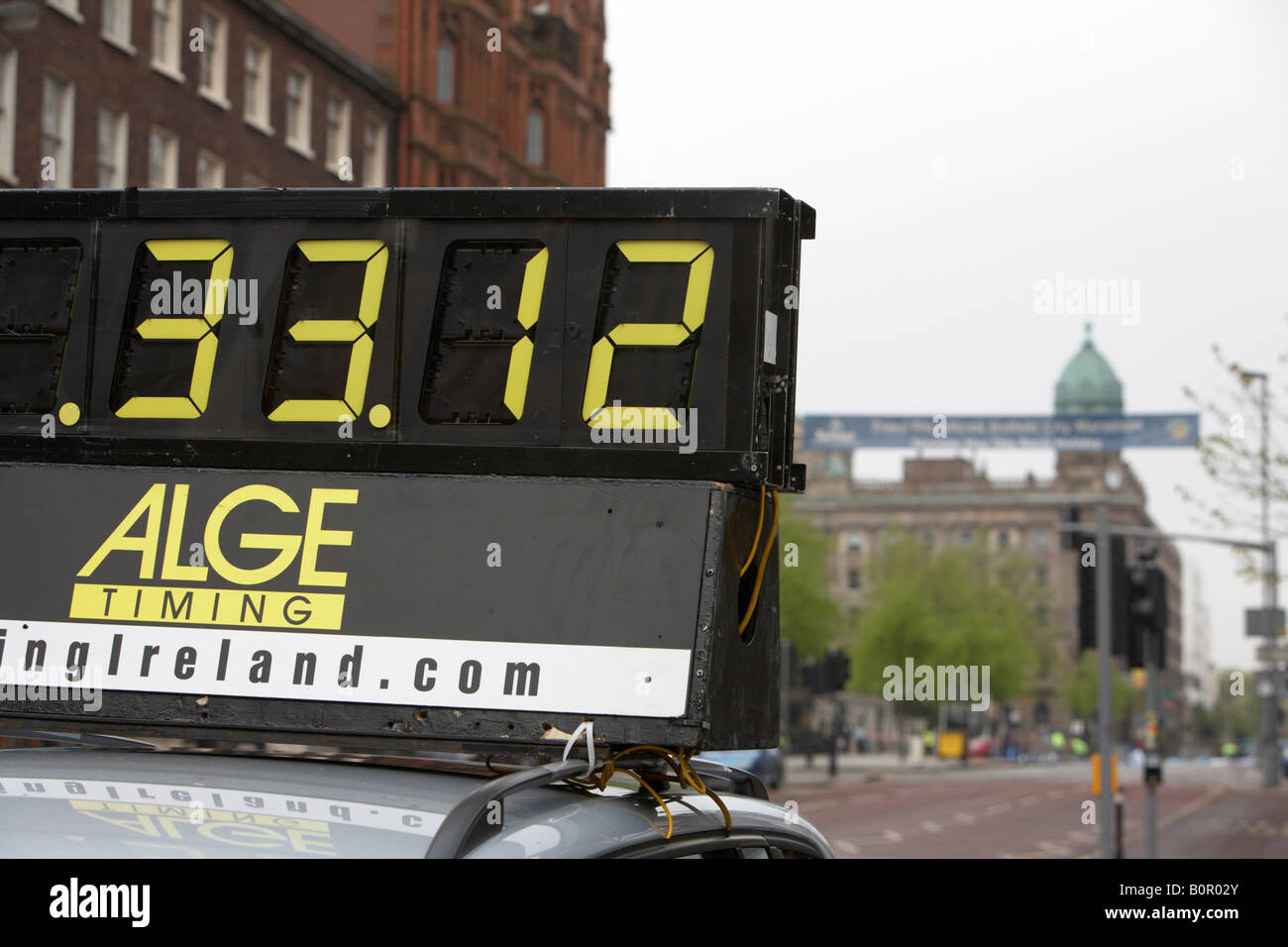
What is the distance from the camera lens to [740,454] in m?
3.62

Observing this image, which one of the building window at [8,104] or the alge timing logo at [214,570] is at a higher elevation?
the building window at [8,104]

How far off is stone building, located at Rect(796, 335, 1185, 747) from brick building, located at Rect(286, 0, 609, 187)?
7668 cm

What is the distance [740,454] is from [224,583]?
3.93 feet

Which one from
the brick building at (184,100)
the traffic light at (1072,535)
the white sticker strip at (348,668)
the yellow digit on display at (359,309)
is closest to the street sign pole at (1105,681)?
the traffic light at (1072,535)

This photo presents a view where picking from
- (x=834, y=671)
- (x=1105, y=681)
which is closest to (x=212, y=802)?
(x=1105, y=681)

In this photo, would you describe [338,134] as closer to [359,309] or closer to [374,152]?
[374,152]

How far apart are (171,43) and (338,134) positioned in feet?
23.5

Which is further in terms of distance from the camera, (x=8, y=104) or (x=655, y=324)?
(x=8, y=104)

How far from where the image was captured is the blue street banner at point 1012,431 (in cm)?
5131

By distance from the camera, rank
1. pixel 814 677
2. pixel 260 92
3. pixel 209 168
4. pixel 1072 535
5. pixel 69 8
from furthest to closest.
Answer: pixel 260 92
pixel 209 168
pixel 814 677
pixel 69 8
pixel 1072 535

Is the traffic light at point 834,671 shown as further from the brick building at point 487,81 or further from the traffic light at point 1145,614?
the traffic light at point 1145,614

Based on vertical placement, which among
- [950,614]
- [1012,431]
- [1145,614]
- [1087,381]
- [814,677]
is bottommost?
[814,677]

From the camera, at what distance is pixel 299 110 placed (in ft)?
134
